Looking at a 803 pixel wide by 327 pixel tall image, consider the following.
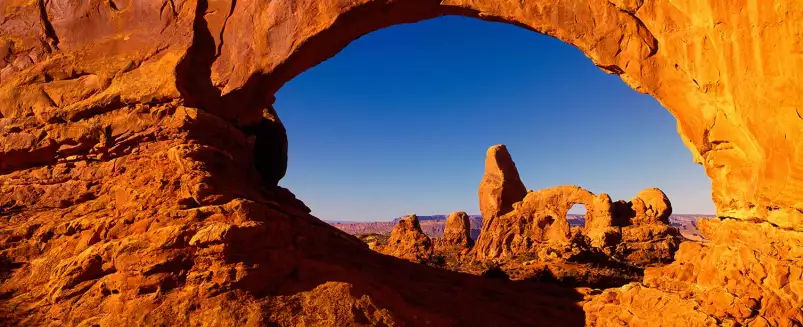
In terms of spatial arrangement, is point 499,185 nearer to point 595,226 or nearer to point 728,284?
point 595,226

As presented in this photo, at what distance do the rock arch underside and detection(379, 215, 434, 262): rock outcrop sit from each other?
1280 centimetres

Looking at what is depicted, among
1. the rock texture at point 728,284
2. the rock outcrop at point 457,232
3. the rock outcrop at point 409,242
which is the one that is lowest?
the rock texture at point 728,284

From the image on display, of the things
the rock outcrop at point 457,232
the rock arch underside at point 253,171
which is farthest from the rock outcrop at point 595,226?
the rock arch underside at point 253,171

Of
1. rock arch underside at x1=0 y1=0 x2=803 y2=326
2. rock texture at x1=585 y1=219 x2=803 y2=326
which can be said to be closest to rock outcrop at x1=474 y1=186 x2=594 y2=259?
rock arch underside at x1=0 y1=0 x2=803 y2=326

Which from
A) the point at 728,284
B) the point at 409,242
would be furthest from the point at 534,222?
the point at 728,284

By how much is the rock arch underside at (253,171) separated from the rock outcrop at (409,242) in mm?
12797

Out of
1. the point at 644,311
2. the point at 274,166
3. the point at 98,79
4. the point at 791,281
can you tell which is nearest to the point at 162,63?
the point at 98,79

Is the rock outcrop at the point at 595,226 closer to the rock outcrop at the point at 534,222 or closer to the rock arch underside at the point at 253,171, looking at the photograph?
the rock outcrop at the point at 534,222

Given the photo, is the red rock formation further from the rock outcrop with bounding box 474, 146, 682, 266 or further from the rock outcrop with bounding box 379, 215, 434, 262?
the rock outcrop with bounding box 379, 215, 434, 262

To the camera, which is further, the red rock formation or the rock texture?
the red rock formation

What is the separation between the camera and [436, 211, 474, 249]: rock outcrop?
4012 centimetres

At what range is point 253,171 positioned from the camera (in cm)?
1145

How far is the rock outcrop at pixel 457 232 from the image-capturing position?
132 feet

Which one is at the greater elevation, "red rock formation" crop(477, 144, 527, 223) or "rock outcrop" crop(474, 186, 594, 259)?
"red rock formation" crop(477, 144, 527, 223)
